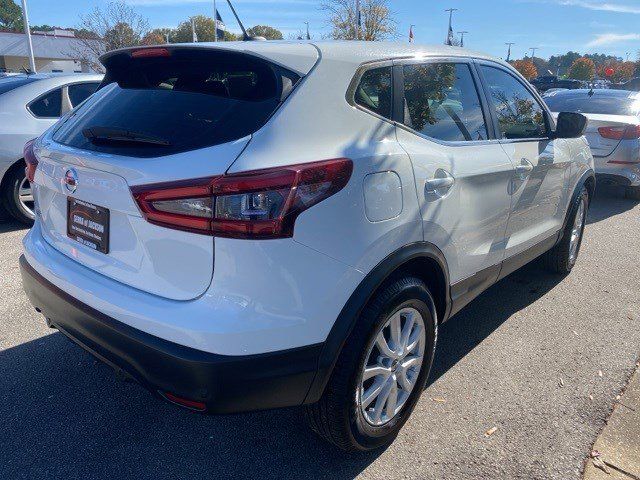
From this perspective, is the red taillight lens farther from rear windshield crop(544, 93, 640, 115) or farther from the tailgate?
rear windshield crop(544, 93, 640, 115)

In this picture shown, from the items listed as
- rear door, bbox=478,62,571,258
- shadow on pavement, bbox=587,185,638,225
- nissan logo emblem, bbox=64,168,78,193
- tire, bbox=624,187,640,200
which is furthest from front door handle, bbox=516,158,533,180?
tire, bbox=624,187,640,200

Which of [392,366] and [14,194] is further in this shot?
[14,194]

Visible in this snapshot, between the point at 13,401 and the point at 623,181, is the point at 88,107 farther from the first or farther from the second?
the point at 623,181

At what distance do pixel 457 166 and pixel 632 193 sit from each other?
23.4 ft

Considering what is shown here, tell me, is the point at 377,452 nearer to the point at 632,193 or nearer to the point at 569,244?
the point at 569,244

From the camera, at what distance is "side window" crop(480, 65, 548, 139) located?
3398mm

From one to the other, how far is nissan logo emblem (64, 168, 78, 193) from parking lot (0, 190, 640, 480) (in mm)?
1214

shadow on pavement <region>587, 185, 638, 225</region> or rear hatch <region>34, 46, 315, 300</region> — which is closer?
rear hatch <region>34, 46, 315, 300</region>

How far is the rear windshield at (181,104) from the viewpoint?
2.02 metres

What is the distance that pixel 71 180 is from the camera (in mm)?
2293

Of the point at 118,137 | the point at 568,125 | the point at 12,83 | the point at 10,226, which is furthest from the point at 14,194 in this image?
the point at 568,125

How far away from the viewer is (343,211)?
2.03m

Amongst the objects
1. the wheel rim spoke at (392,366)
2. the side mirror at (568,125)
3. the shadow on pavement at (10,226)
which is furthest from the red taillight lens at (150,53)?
the shadow on pavement at (10,226)

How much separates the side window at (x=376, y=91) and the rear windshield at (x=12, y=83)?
498 cm
